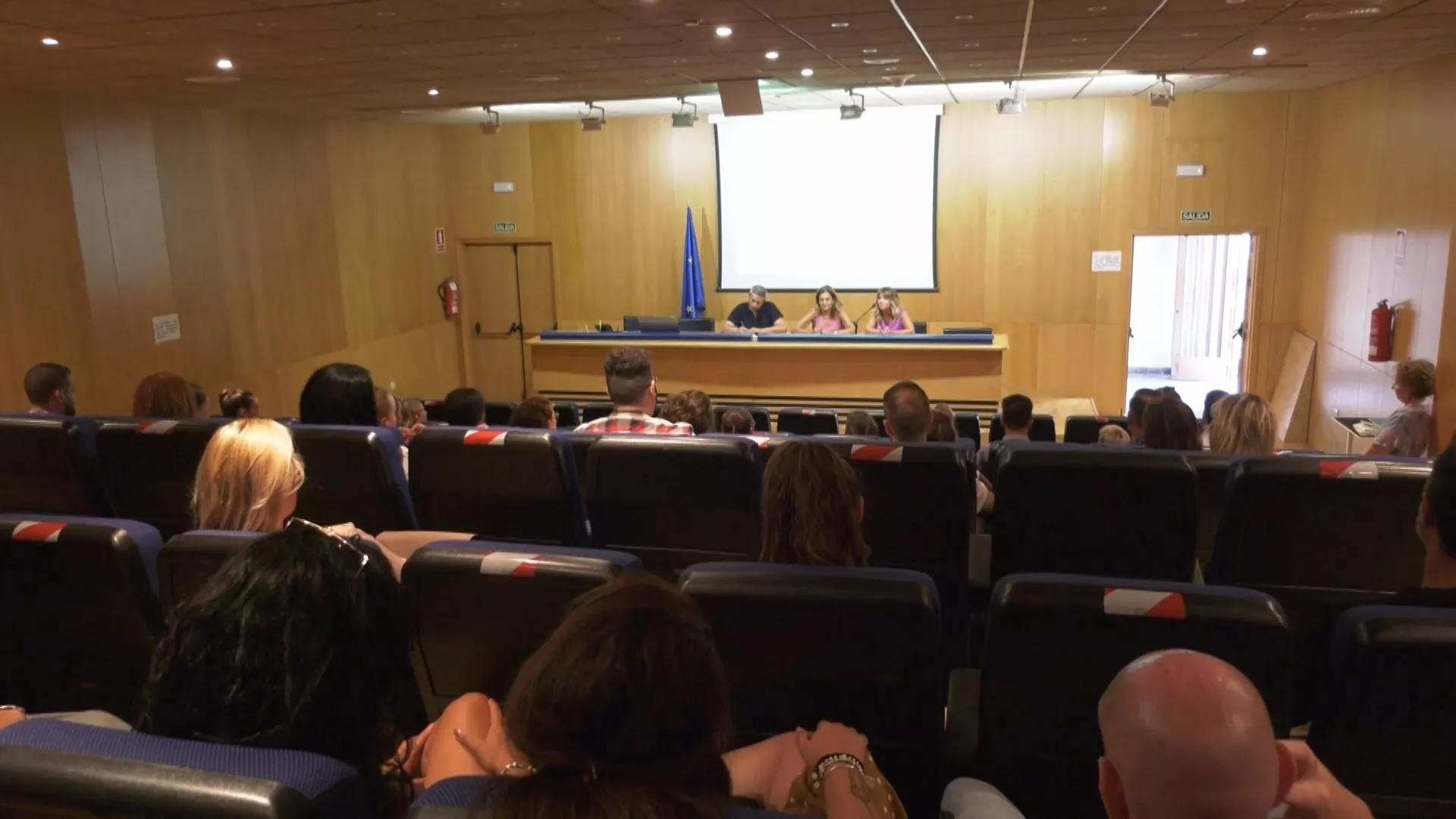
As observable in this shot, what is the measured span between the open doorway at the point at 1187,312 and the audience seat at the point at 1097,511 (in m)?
9.27

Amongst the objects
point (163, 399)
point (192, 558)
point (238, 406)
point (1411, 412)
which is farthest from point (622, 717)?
point (1411, 412)

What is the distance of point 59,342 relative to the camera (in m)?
6.73

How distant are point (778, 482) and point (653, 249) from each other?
9.45m

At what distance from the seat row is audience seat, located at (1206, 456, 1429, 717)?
97cm

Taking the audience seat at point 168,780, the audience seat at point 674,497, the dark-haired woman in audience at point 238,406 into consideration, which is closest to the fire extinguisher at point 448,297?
the dark-haired woman in audience at point 238,406

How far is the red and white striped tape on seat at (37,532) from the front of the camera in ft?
6.89

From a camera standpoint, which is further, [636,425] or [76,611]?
[636,425]

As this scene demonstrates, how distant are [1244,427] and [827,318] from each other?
6.20 metres

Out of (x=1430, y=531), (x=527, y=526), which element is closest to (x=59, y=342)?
(x=527, y=526)

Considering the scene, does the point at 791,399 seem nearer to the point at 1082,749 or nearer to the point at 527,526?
the point at 527,526

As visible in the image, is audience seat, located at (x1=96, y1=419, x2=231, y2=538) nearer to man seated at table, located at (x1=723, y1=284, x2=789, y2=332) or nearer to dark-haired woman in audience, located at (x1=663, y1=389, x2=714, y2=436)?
dark-haired woman in audience, located at (x1=663, y1=389, x2=714, y2=436)

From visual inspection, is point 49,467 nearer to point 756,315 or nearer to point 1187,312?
point 756,315

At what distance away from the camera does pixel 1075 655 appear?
1.76m

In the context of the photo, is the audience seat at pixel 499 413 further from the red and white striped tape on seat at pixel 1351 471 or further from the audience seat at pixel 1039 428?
the red and white striped tape on seat at pixel 1351 471
